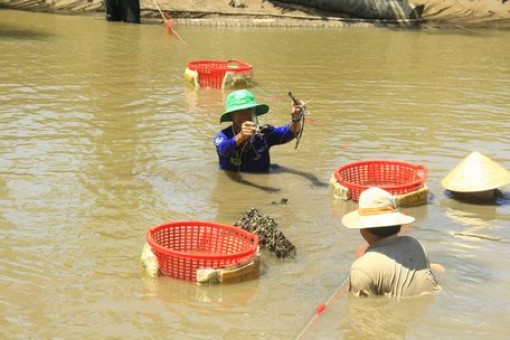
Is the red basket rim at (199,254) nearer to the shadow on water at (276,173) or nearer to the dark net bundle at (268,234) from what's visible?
the dark net bundle at (268,234)

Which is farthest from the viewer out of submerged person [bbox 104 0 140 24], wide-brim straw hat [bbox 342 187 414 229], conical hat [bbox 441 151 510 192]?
submerged person [bbox 104 0 140 24]

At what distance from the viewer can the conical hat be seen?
723 centimetres

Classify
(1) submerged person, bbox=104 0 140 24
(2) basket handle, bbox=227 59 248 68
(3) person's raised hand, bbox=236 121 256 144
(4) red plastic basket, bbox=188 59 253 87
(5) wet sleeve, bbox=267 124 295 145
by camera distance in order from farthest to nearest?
(1) submerged person, bbox=104 0 140 24
(2) basket handle, bbox=227 59 248 68
(4) red plastic basket, bbox=188 59 253 87
(5) wet sleeve, bbox=267 124 295 145
(3) person's raised hand, bbox=236 121 256 144

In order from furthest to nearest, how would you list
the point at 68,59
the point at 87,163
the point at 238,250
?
1. the point at 68,59
2. the point at 87,163
3. the point at 238,250

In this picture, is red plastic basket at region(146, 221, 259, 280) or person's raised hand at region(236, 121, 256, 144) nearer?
red plastic basket at region(146, 221, 259, 280)

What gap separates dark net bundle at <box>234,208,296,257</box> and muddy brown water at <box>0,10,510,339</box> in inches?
3.9

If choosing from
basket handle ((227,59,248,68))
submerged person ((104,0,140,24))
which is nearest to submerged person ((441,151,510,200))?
basket handle ((227,59,248,68))

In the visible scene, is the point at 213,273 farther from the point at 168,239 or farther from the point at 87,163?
the point at 87,163

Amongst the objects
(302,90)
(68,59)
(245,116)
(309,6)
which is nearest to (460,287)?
(245,116)

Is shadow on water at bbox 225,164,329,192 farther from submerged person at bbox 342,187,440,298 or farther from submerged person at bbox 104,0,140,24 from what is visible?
submerged person at bbox 104,0,140,24

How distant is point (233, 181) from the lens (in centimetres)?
788

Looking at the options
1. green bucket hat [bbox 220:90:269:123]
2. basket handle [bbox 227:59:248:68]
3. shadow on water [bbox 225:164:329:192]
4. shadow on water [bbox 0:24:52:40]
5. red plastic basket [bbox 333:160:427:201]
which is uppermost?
green bucket hat [bbox 220:90:269:123]

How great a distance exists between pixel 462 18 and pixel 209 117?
12968mm

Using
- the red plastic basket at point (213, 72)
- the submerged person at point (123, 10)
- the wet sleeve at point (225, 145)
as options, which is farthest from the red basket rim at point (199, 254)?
the submerged person at point (123, 10)
